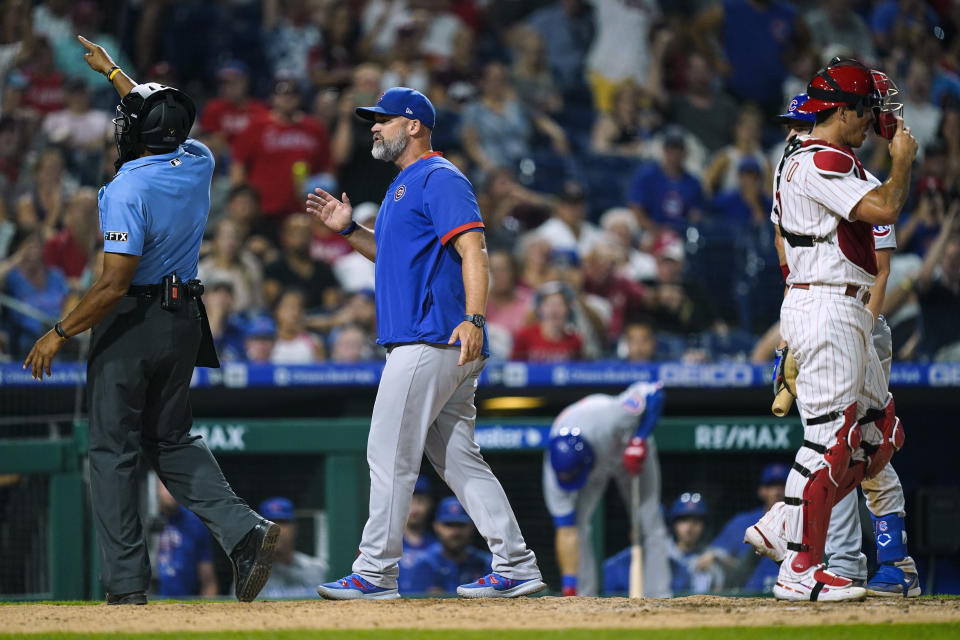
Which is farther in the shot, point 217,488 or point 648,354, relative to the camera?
point 648,354

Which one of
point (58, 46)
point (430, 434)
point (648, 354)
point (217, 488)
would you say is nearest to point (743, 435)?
point (648, 354)

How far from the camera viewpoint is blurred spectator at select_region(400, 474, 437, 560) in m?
7.46

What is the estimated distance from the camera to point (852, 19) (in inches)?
495

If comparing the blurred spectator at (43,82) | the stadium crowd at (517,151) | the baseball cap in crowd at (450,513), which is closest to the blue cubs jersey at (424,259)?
the baseball cap in crowd at (450,513)

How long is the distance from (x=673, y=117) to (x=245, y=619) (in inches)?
345

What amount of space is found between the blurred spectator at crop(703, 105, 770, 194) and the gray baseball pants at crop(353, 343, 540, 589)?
23.5 ft

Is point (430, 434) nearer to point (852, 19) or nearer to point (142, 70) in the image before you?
point (142, 70)

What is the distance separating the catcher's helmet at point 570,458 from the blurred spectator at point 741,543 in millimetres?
916

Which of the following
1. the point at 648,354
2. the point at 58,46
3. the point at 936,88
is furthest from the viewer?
the point at 936,88

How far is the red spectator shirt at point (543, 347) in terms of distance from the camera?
9.20 metres

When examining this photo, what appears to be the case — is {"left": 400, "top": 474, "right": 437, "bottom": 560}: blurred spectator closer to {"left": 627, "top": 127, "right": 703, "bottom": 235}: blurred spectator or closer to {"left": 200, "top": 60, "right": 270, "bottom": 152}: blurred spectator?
{"left": 627, "top": 127, "right": 703, "bottom": 235}: blurred spectator

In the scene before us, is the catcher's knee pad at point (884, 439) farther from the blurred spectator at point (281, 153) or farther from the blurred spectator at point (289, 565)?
the blurred spectator at point (281, 153)

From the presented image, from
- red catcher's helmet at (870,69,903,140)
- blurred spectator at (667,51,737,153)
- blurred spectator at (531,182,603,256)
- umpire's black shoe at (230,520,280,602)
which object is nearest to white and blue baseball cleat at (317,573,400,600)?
umpire's black shoe at (230,520,280,602)

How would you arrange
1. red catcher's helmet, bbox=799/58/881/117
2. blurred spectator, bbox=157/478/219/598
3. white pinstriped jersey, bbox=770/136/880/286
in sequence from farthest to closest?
blurred spectator, bbox=157/478/219/598 → red catcher's helmet, bbox=799/58/881/117 → white pinstriped jersey, bbox=770/136/880/286
